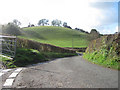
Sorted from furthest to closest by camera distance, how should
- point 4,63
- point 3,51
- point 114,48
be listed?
point 3,51 → point 4,63 → point 114,48

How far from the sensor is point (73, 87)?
11.6 ft

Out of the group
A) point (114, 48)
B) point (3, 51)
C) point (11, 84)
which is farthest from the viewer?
point (3, 51)

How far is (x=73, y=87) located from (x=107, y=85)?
929 millimetres

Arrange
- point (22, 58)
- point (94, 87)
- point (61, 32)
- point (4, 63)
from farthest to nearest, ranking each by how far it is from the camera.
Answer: point (61, 32) → point (22, 58) → point (4, 63) → point (94, 87)

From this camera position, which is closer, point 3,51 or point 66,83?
point 66,83

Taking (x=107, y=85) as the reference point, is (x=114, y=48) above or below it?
above

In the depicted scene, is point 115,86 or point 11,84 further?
point 11,84

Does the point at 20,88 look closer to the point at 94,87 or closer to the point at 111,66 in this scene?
the point at 94,87

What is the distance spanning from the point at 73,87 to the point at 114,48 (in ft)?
14.5

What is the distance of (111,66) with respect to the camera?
20.2ft

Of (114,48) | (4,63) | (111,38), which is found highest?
(111,38)

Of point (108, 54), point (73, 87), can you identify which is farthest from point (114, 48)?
point (73, 87)

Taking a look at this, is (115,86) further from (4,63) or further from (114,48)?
(4,63)

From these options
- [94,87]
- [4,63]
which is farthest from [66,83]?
[4,63]
